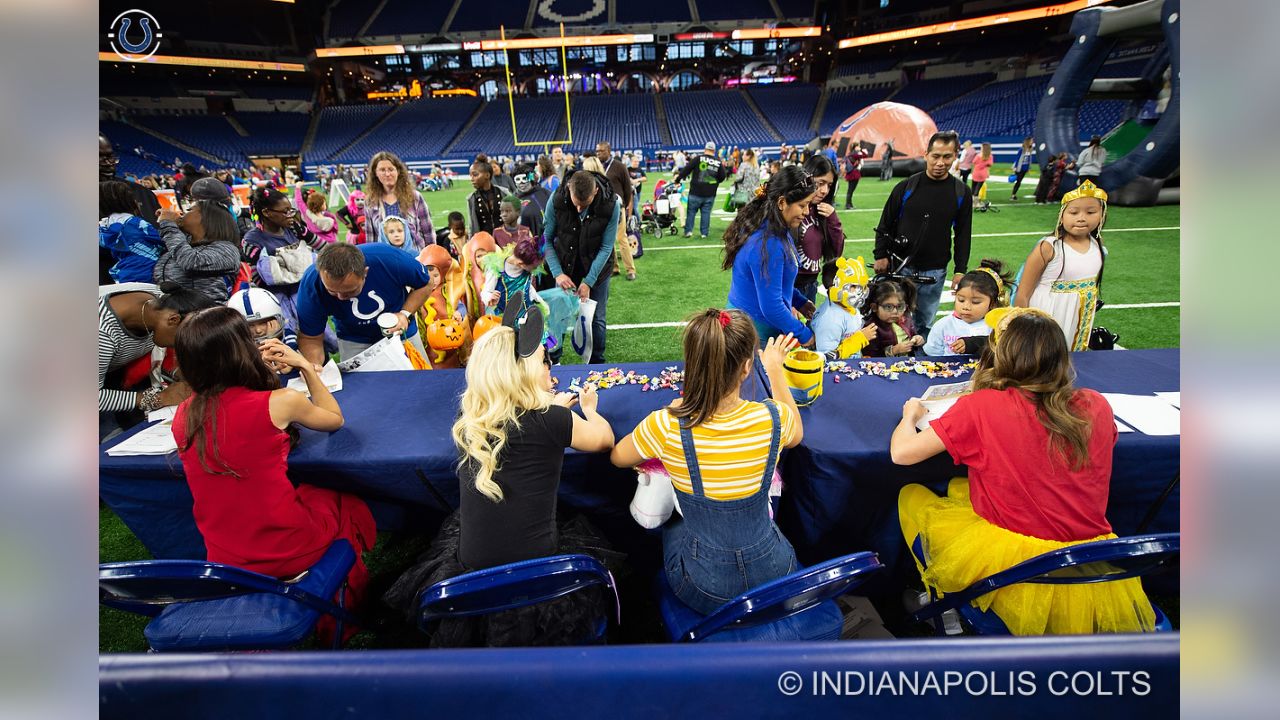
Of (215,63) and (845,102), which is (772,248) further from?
(215,63)

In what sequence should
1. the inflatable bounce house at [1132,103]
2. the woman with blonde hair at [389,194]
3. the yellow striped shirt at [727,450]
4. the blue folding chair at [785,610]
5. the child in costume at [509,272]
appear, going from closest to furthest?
the blue folding chair at [785,610]
the yellow striped shirt at [727,450]
the child in costume at [509,272]
the woman with blonde hair at [389,194]
the inflatable bounce house at [1132,103]

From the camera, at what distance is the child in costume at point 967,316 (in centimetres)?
343

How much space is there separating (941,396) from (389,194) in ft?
16.0

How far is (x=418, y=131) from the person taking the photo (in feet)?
124

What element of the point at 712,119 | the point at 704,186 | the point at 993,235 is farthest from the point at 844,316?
the point at 712,119

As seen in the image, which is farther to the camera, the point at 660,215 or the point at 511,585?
the point at 660,215

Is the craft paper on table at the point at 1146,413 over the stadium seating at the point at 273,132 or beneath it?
beneath

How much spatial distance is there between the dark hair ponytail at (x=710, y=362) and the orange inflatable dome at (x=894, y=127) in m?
16.6

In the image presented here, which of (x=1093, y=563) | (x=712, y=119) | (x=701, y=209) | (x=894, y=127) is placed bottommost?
(x=1093, y=563)

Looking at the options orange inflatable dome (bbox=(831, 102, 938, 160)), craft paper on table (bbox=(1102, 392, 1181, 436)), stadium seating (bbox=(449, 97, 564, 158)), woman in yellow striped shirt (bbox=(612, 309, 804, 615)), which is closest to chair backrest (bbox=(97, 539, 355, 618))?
woman in yellow striped shirt (bbox=(612, 309, 804, 615))

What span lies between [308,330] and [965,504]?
3286 mm

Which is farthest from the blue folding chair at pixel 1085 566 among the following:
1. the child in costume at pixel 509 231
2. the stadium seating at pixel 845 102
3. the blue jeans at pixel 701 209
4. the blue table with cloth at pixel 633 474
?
the stadium seating at pixel 845 102

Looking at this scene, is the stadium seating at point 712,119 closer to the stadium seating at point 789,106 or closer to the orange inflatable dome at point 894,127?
the stadium seating at point 789,106
